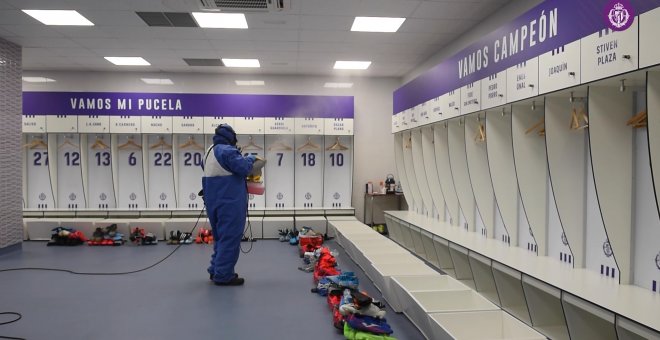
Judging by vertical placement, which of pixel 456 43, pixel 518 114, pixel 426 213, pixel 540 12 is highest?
pixel 456 43

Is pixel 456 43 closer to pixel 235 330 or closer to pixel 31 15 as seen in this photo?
pixel 235 330

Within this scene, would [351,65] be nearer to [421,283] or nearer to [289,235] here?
[289,235]

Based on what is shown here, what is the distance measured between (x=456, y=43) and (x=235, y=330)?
4376mm

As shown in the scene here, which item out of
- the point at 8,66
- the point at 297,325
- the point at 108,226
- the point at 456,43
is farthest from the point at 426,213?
the point at 8,66

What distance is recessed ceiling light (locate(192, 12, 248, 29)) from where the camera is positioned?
4.79 m

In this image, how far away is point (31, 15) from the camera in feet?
15.8

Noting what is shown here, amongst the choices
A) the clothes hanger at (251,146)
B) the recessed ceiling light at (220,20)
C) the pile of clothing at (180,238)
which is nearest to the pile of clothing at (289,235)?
the pile of clothing at (180,238)

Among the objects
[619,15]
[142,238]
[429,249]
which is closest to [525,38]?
[619,15]

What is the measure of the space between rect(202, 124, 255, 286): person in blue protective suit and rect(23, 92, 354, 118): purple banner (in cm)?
304

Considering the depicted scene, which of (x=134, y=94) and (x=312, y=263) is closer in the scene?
(x=312, y=263)

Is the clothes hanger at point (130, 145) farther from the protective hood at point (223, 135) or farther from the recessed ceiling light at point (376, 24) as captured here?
the recessed ceiling light at point (376, 24)

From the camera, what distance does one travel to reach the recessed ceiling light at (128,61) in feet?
22.5

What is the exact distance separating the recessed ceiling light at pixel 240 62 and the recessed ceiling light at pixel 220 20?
5.78 feet

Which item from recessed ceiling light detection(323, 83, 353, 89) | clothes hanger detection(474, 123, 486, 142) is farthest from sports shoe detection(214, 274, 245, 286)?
recessed ceiling light detection(323, 83, 353, 89)
